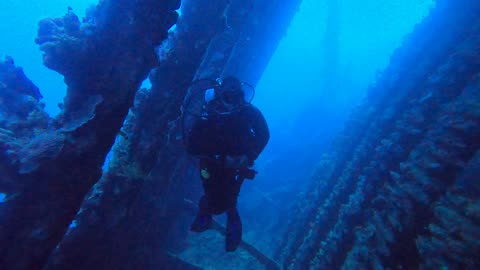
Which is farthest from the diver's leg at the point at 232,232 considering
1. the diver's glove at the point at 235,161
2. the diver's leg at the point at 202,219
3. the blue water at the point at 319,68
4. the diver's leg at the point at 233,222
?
the blue water at the point at 319,68

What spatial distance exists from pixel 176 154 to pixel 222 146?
8.05 ft

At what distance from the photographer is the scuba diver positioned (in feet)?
13.4

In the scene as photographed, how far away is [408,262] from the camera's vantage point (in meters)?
3.98

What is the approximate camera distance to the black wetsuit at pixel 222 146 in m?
4.11

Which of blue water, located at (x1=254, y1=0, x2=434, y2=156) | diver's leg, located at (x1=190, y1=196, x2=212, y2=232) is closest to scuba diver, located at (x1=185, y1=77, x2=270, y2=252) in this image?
diver's leg, located at (x1=190, y1=196, x2=212, y2=232)

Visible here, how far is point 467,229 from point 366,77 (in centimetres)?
5748

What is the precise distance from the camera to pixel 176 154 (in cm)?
636

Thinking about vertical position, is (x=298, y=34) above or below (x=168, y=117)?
above

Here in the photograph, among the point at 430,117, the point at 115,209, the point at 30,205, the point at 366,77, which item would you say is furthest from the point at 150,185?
the point at 366,77

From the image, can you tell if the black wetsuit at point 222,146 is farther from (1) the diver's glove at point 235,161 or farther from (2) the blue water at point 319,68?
(2) the blue water at point 319,68

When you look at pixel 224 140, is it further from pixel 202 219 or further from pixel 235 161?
pixel 202 219

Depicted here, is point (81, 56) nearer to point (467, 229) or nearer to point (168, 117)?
point (168, 117)

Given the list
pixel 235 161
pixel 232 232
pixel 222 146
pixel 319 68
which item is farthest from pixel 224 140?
pixel 319 68

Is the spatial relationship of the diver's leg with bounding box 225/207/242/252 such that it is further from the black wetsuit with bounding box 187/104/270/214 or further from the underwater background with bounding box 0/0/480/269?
the underwater background with bounding box 0/0/480/269
